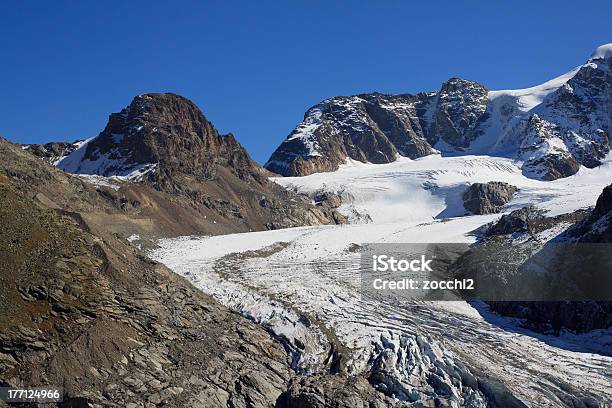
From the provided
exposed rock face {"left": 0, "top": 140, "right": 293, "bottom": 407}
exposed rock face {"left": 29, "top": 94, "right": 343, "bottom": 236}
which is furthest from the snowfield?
exposed rock face {"left": 29, "top": 94, "right": 343, "bottom": 236}

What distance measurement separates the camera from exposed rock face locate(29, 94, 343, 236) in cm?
7406

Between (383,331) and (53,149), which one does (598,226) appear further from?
(53,149)

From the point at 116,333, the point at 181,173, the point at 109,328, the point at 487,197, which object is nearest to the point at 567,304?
the point at 116,333

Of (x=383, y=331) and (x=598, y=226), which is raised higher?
(x=598, y=226)

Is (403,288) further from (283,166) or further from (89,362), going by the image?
(283,166)

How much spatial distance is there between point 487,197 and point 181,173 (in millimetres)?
60975

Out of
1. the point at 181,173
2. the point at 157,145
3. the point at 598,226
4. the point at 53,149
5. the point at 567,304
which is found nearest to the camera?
the point at 567,304

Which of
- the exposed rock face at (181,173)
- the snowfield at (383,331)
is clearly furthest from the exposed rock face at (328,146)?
the snowfield at (383,331)

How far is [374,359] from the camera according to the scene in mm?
25859

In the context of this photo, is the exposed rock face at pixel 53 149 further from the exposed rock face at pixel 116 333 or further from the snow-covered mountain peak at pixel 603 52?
the snow-covered mountain peak at pixel 603 52

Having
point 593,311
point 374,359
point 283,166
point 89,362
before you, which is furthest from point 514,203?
point 89,362

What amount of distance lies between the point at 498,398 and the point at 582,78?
609ft

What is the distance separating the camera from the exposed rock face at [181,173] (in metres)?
74.1

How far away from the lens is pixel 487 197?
12125 cm
